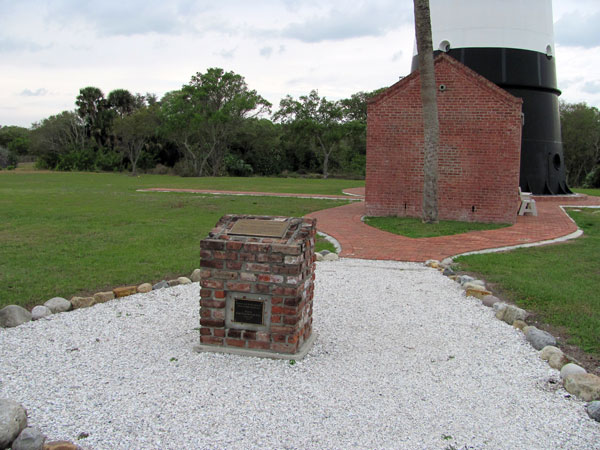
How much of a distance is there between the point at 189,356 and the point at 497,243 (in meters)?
7.89

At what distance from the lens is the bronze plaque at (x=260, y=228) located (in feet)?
14.8

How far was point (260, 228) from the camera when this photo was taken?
180 inches

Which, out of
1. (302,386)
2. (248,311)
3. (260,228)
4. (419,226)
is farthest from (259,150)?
(302,386)

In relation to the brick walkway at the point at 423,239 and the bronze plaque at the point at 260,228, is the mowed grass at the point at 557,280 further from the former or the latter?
the bronze plaque at the point at 260,228

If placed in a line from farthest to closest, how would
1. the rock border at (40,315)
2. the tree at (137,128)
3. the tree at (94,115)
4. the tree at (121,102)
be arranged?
the tree at (121,102) < the tree at (94,115) < the tree at (137,128) < the rock border at (40,315)

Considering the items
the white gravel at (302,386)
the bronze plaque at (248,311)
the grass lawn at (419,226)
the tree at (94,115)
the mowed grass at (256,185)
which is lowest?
the white gravel at (302,386)

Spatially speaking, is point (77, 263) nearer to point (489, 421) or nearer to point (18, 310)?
point (18, 310)

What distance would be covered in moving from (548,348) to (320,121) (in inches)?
1527

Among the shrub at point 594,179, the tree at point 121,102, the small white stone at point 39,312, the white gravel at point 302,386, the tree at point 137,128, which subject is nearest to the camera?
the white gravel at point 302,386

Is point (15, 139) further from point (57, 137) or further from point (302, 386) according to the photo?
point (302, 386)

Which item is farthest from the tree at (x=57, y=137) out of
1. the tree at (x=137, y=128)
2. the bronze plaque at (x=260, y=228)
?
the bronze plaque at (x=260, y=228)

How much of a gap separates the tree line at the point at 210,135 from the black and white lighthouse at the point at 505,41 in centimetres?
2154

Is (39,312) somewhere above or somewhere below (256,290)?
below

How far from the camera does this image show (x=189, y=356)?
14.6 ft
